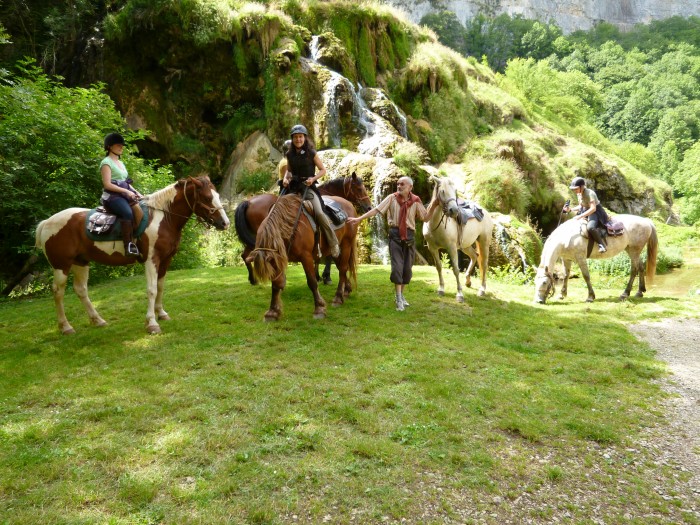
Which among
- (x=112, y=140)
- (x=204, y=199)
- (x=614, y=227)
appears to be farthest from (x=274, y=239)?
(x=614, y=227)

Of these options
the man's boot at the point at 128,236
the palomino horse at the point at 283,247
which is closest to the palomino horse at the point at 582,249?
the palomino horse at the point at 283,247

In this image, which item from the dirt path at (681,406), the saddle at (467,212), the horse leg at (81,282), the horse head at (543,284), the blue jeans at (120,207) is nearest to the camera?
the dirt path at (681,406)

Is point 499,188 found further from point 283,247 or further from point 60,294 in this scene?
point 60,294

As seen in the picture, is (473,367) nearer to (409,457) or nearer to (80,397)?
(409,457)

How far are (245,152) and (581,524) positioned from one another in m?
17.4

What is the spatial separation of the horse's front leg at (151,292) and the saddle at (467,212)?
5.72 meters

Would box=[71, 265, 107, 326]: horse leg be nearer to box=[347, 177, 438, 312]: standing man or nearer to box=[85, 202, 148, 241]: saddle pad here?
box=[85, 202, 148, 241]: saddle pad

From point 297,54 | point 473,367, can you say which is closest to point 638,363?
point 473,367

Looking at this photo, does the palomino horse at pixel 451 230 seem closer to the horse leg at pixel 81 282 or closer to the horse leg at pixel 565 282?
the horse leg at pixel 565 282

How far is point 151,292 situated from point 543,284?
7654mm

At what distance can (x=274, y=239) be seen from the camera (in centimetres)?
612

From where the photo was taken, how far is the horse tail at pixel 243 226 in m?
7.25

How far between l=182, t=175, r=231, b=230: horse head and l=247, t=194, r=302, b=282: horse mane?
727mm

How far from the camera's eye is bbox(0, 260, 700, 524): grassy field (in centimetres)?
289
